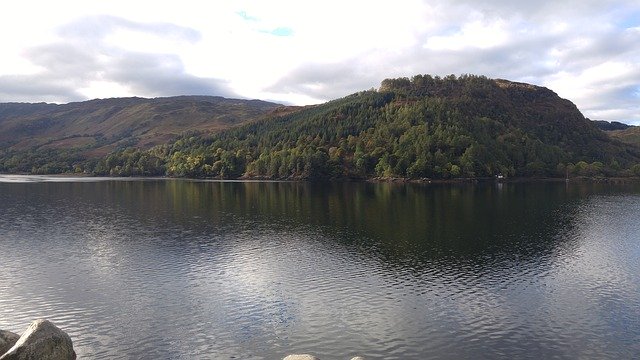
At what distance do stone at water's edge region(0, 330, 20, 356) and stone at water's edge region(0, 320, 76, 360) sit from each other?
7.57 ft

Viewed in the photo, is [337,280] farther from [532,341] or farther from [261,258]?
[532,341]

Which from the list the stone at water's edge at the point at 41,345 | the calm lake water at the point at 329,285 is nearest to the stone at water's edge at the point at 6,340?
the stone at water's edge at the point at 41,345

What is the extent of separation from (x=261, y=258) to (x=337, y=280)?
19011mm

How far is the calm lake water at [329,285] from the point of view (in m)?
47.1

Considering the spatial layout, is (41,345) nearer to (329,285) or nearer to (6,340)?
(6,340)

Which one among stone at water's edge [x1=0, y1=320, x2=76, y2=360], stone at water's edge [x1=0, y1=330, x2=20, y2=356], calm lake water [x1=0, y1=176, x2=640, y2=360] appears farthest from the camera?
calm lake water [x1=0, y1=176, x2=640, y2=360]

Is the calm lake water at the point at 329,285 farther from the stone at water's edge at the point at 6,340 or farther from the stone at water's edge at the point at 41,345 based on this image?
the stone at water's edge at the point at 6,340

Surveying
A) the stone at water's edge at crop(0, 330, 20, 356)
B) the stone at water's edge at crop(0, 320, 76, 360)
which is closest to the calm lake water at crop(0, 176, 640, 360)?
the stone at water's edge at crop(0, 320, 76, 360)

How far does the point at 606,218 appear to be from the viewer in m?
133

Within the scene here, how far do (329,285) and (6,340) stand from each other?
123ft

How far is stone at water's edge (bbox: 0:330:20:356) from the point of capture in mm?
39500

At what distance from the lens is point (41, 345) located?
124 ft

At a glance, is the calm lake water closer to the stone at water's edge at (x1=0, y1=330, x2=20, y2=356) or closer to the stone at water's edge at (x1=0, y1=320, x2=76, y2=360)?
the stone at water's edge at (x1=0, y1=320, x2=76, y2=360)

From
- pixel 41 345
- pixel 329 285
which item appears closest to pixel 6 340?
pixel 41 345
